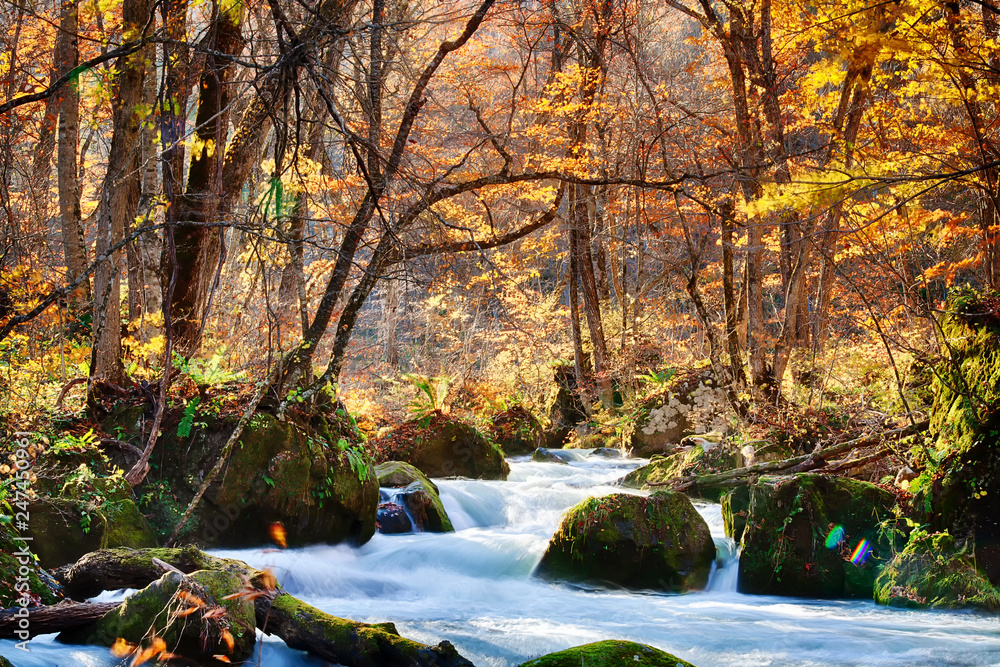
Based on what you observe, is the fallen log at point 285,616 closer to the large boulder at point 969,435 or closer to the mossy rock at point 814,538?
the mossy rock at point 814,538

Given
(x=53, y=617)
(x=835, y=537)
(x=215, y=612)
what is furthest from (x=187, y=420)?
(x=835, y=537)

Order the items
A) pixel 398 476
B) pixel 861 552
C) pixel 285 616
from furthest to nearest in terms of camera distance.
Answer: pixel 398 476 < pixel 861 552 < pixel 285 616

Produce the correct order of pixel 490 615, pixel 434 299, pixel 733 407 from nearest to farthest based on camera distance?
pixel 490 615 → pixel 733 407 → pixel 434 299

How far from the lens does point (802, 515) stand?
683 cm

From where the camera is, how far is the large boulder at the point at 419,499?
28.9ft

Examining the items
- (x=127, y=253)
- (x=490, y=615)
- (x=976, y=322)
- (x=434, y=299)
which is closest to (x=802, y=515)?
(x=976, y=322)

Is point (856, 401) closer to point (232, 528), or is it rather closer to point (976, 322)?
point (976, 322)

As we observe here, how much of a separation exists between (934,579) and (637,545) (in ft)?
8.19

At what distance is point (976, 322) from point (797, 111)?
21.2 ft

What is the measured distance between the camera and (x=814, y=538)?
22.2ft

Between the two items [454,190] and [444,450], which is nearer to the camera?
[454,190]

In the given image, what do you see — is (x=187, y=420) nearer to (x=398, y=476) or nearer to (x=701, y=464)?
(x=398, y=476)

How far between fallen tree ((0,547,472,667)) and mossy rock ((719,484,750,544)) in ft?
14.0

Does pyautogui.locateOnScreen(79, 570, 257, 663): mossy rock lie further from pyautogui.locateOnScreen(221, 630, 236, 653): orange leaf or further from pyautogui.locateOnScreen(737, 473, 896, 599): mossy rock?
pyautogui.locateOnScreen(737, 473, 896, 599): mossy rock
